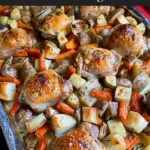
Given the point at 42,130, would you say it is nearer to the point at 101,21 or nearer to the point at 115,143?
the point at 115,143

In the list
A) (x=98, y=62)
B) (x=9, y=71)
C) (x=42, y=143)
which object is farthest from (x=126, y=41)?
(x=42, y=143)

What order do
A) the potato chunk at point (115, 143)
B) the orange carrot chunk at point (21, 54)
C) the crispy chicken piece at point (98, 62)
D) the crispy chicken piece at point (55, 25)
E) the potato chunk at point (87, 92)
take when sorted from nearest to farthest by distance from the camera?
the potato chunk at point (115, 143), the potato chunk at point (87, 92), the crispy chicken piece at point (98, 62), the orange carrot chunk at point (21, 54), the crispy chicken piece at point (55, 25)

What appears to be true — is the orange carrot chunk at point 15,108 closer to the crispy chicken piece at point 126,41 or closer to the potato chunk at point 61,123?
the potato chunk at point 61,123

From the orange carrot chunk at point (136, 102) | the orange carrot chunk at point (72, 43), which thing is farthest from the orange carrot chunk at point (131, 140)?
the orange carrot chunk at point (72, 43)

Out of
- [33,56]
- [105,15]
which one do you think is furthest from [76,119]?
[105,15]

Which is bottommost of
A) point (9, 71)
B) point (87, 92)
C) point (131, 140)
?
point (131, 140)

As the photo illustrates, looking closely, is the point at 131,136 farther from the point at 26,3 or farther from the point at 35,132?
the point at 26,3

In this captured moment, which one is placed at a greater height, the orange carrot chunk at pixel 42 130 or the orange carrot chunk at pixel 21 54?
the orange carrot chunk at pixel 21 54
